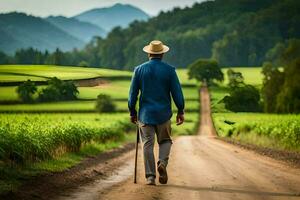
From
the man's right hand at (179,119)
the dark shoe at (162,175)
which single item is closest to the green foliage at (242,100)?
the man's right hand at (179,119)

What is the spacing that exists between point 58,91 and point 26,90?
170cm

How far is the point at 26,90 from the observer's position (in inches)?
1045

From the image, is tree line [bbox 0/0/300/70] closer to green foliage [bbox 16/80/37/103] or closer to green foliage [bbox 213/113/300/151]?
green foliage [bbox 16/80/37/103]

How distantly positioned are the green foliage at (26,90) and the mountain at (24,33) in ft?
14.7

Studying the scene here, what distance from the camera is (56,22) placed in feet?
172

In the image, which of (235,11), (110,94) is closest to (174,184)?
(110,94)

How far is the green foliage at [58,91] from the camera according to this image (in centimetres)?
2727

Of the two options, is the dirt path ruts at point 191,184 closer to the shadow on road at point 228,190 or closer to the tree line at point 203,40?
the shadow on road at point 228,190

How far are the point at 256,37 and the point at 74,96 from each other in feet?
220

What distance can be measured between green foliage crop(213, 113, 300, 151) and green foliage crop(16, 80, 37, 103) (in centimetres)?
1078

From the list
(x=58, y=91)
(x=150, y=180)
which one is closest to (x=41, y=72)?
(x=58, y=91)

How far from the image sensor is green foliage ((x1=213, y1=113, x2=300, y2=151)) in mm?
27188

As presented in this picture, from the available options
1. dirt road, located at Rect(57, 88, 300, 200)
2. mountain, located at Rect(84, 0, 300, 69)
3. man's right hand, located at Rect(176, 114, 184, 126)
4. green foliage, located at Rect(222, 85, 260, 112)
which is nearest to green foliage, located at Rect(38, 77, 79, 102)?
dirt road, located at Rect(57, 88, 300, 200)

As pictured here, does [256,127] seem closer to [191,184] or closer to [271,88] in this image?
[271,88]
